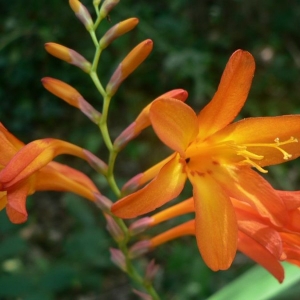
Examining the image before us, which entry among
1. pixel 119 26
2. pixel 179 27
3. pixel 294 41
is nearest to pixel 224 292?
pixel 119 26

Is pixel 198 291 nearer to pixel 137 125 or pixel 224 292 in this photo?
pixel 224 292

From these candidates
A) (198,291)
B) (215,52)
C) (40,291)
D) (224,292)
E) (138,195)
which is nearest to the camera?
(138,195)

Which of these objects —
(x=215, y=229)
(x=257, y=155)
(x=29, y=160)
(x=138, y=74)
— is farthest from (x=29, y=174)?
(x=138, y=74)

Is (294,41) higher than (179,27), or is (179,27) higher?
(179,27)

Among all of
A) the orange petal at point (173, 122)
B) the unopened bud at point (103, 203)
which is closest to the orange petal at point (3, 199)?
the unopened bud at point (103, 203)

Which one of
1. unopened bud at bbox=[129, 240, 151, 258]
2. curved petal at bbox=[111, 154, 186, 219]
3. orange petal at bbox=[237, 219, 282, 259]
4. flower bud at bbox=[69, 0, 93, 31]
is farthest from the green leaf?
flower bud at bbox=[69, 0, 93, 31]

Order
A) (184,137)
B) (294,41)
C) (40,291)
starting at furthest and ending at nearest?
1. (294,41)
2. (40,291)
3. (184,137)

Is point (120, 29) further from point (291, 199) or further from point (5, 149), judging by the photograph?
point (291, 199)
